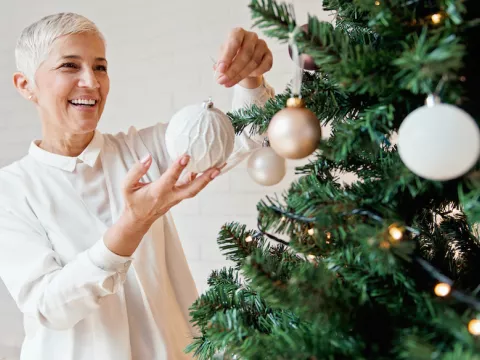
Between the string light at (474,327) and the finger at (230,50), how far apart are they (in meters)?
0.41

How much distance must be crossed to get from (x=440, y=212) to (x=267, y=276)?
0.29m

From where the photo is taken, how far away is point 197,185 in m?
0.63

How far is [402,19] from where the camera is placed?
0.36m

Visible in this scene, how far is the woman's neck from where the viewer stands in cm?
100

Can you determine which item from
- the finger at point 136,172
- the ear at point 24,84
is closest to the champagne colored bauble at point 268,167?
the finger at point 136,172

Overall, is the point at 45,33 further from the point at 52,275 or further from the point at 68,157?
the point at 52,275

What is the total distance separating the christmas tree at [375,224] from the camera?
33 cm

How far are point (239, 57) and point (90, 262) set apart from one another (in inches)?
15.6

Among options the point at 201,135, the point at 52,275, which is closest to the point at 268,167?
the point at 201,135

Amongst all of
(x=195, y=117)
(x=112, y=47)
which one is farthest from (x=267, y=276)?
(x=112, y=47)

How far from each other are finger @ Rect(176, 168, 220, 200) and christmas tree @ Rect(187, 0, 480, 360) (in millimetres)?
147

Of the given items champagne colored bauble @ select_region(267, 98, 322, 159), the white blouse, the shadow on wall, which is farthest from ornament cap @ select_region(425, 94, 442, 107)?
the shadow on wall

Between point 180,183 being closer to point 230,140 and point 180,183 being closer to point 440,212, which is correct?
point 230,140

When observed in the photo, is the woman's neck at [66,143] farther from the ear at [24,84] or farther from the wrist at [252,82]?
the wrist at [252,82]
